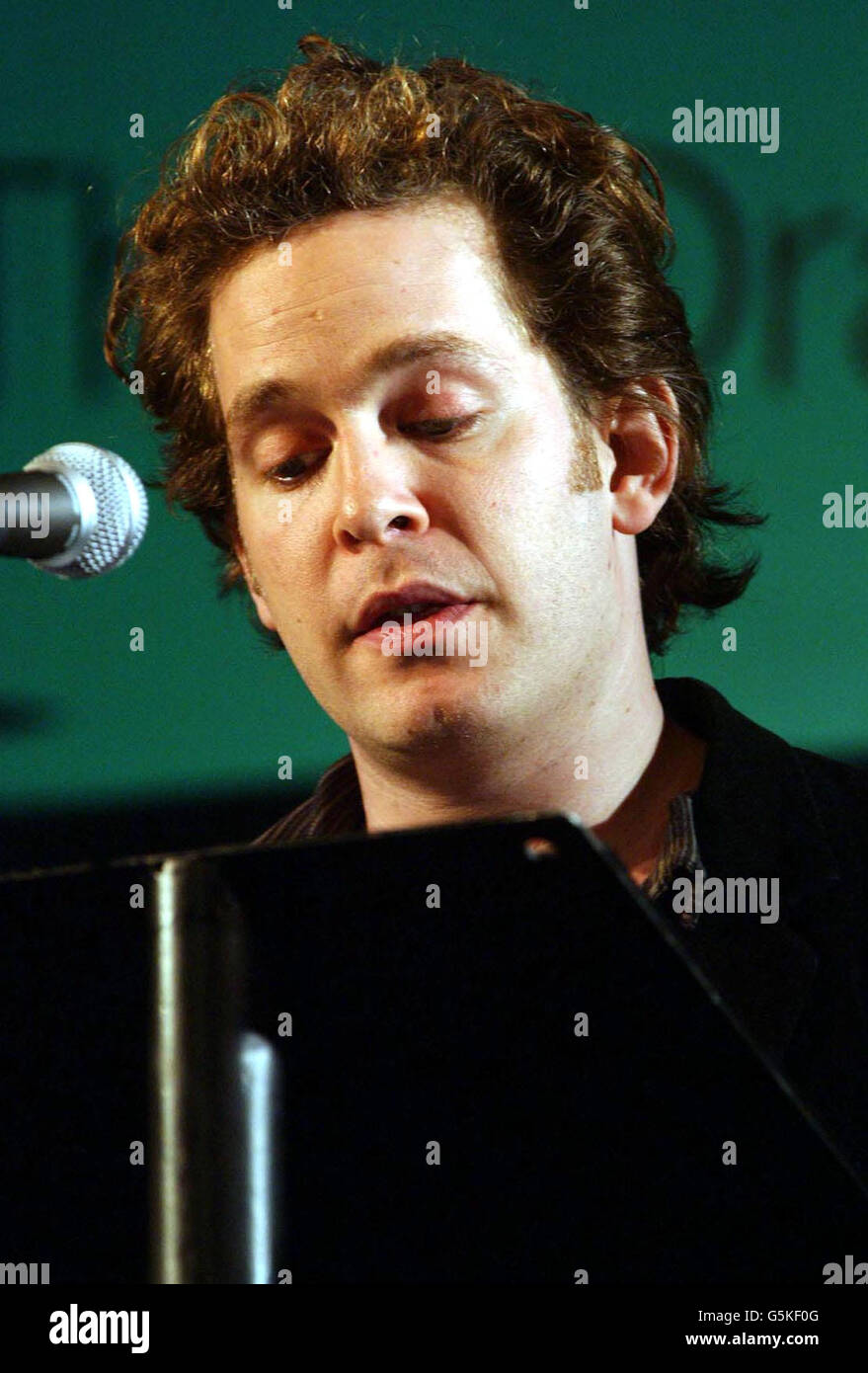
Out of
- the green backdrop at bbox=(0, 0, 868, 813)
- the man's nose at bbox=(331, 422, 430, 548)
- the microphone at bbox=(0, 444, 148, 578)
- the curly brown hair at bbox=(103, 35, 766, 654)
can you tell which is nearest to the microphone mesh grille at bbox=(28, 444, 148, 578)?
the microphone at bbox=(0, 444, 148, 578)

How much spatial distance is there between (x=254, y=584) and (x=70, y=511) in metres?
0.83

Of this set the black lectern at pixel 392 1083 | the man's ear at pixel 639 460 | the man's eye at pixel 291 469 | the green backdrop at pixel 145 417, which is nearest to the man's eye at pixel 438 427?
the man's eye at pixel 291 469

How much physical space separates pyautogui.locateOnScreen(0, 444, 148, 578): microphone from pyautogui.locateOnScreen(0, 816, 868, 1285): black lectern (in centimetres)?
42

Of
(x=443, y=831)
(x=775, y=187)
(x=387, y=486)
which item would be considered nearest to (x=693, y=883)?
(x=387, y=486)

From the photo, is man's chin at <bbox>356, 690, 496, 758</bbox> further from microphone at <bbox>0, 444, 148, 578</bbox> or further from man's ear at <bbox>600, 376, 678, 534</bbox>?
microphone at <bbox>0, 444, 148, 578</bbox>

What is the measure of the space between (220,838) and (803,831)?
3.01 feet

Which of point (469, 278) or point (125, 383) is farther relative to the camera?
point (125, 383)

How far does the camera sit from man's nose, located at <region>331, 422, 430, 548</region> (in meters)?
1.50

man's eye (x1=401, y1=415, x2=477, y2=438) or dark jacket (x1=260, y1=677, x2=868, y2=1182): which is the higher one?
man's eye (x1=401, y1=415, x2=477, y2=438)

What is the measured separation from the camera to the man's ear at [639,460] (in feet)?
5.72

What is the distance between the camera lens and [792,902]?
147 centimetres

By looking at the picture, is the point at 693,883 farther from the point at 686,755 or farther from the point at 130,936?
the point at 130,936

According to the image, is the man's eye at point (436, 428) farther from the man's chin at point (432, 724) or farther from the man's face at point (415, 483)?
the man's chin at point (432, 724)

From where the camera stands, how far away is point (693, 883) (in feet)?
4.95
